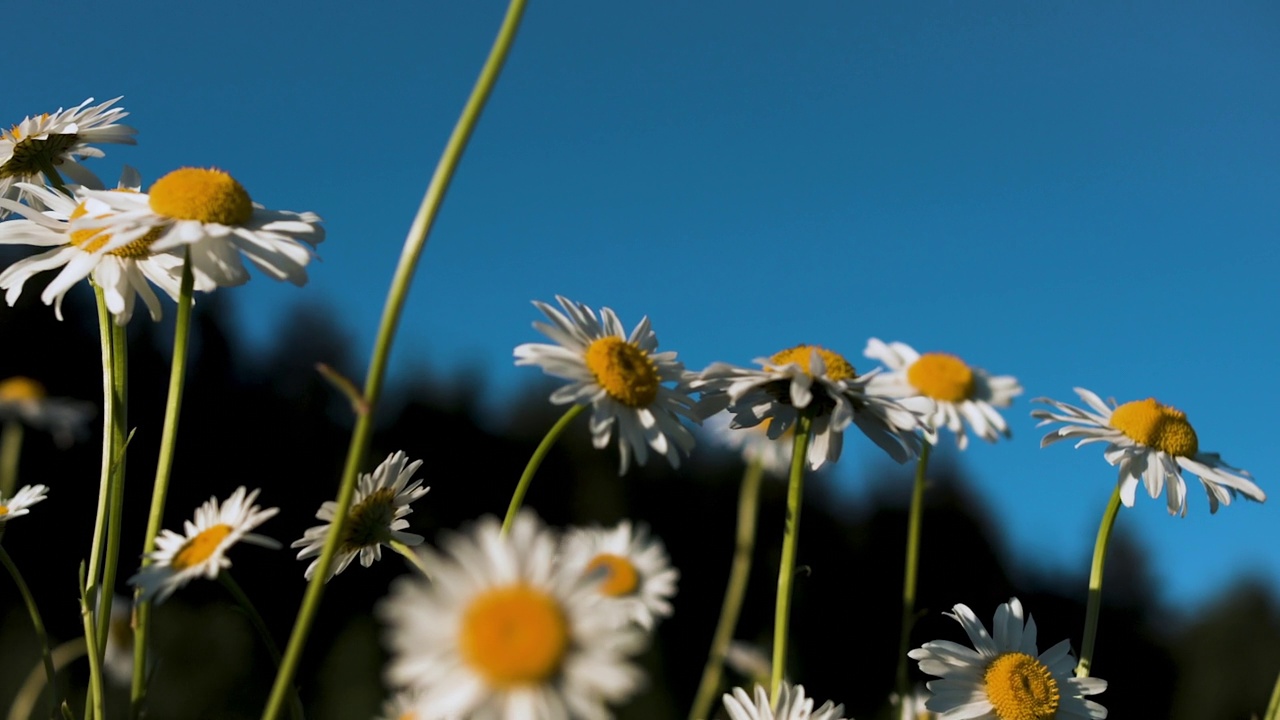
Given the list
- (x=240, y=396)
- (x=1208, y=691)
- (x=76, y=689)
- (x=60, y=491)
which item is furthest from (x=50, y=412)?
(x=1208, y=691)

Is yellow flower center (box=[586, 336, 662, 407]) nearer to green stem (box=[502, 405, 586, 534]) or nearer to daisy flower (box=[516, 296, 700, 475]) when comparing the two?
daisy flower (box=[516, 296, 700, 475])

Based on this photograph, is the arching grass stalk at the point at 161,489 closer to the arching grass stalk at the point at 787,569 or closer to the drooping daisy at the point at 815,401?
the drooping daisy at the point at 815,401

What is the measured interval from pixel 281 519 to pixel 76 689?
2.96 meters

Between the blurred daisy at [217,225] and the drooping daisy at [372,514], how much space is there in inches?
12.5

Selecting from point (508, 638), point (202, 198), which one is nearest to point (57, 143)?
point (202, 198)

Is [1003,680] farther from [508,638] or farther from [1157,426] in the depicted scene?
[508,638]

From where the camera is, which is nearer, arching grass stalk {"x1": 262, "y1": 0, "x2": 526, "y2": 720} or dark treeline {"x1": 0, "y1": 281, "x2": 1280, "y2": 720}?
arching grass stalk {"x1": 262, "y1": 0, "x2": 526, "y2": 720}

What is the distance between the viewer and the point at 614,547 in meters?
1.42

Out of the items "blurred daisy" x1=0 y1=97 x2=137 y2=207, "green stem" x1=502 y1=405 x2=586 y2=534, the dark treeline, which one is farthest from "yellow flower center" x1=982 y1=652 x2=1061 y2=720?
the dark treeline

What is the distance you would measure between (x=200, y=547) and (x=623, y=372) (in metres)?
0.48

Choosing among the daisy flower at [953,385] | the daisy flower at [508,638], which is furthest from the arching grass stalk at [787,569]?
the daisy flower at [953,385]

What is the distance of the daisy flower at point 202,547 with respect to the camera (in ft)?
3.14

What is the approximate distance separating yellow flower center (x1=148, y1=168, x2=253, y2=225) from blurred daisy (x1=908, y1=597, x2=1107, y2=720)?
96 cm

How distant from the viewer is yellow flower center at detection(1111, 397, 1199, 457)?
1884mm
